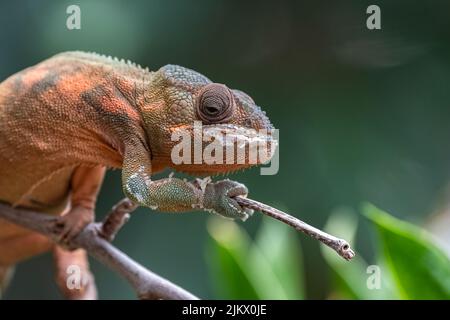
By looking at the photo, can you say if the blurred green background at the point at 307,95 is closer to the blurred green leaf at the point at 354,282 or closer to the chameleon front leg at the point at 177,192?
the blurred green leaf at the point at 354,282

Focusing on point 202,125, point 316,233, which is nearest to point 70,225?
point 202,125

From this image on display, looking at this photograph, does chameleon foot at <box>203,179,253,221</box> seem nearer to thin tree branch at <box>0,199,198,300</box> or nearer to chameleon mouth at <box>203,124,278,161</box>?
chameleon mouth at <box>203,124,278,161</box>

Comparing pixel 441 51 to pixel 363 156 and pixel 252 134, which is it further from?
pixel 252 134

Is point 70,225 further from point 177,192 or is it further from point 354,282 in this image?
point 354,282

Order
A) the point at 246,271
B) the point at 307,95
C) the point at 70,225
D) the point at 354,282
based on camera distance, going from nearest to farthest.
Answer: the point at 70,225 < the point at 354,282 < the point at 246,271 < the point at 307,95

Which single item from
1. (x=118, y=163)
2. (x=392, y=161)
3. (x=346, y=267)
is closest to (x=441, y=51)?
(x=392, y=161)

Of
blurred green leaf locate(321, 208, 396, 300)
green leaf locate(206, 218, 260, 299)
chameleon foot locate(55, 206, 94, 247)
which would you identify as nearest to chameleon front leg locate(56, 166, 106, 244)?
chameleon foot locate(55, 206, 94, 247)
